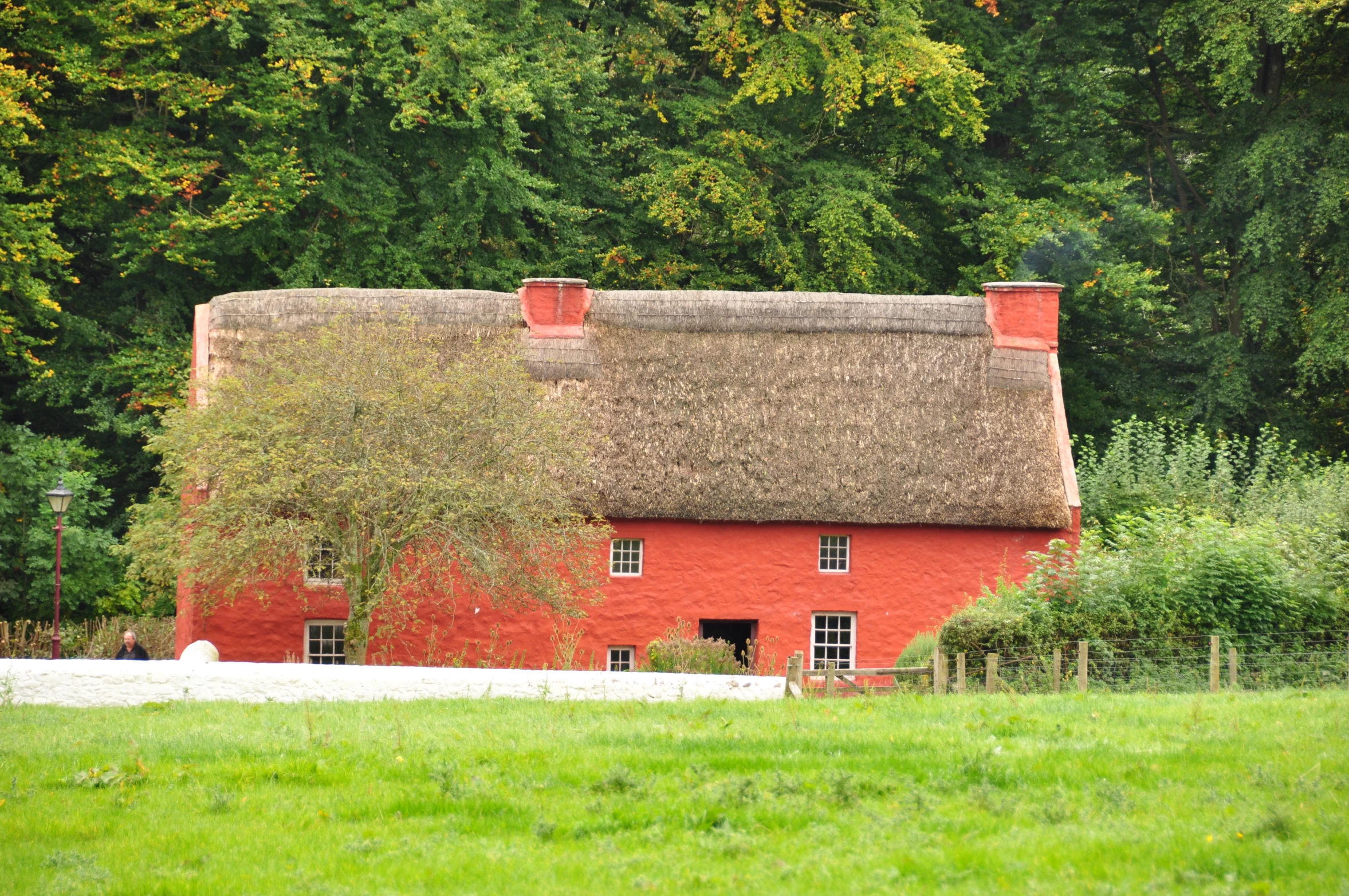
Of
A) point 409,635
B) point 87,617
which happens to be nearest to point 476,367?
point 409,635

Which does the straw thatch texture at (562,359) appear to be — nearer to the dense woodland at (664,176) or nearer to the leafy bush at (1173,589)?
the dense woodland at (664,176)

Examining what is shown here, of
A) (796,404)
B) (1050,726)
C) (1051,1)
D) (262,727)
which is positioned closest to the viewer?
(1050,726)

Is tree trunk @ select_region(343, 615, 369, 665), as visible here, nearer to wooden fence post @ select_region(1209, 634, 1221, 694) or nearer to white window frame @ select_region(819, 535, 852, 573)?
white window frame @ select_region(819, 535, 852, 573)

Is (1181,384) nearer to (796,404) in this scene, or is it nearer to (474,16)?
(796,404)

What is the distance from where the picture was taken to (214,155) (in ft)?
92.0

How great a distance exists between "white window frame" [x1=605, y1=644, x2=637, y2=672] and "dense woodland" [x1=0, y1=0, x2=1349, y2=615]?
1020cm

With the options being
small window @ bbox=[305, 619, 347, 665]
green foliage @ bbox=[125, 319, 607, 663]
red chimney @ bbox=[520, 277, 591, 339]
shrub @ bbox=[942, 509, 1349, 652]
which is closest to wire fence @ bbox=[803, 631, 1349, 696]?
shrub @ bbox=[942, 509, 1349, 652]

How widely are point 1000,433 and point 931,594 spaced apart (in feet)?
10.3

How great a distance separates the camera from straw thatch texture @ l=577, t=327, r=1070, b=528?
22344 millimetres

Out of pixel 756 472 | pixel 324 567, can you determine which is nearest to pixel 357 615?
pixel 324 567

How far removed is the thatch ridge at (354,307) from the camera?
23.5 meters

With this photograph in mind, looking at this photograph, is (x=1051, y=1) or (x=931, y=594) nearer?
(x=931, y=594)

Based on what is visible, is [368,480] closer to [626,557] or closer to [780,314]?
[626,557]

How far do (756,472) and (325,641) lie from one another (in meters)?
7.83
